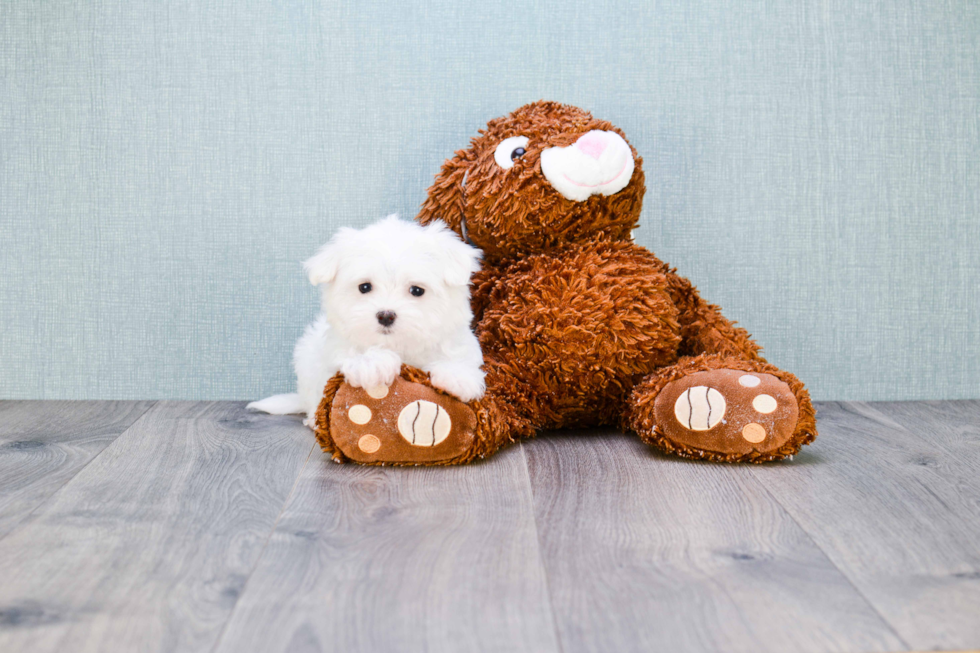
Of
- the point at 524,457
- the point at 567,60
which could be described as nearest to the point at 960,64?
the point at 567,60

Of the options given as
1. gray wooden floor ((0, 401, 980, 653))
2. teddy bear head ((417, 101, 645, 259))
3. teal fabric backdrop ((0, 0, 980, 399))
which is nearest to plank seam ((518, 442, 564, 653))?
gray wooden floor ((0, 401, 980, 653))

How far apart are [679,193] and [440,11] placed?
62 cm

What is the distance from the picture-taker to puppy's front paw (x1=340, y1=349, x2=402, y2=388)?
45.9 inches

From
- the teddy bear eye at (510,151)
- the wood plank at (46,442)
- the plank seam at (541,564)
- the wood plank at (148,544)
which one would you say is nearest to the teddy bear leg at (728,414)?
the plank seam at (541,564)

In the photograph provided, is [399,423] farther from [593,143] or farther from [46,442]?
Result: [46,442]

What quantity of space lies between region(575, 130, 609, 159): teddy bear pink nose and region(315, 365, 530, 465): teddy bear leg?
45 cm

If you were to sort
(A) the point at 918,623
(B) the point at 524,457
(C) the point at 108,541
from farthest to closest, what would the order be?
(B) the point at 524,457, (C) the point at 108,541, (A) the point at 918,623

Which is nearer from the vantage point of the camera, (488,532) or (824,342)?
(488,532)

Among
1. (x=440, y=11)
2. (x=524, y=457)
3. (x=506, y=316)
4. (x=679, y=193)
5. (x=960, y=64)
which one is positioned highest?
(x=440, y=11)

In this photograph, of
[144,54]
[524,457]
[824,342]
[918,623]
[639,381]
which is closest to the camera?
[918,623]

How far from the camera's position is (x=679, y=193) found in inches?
67.1

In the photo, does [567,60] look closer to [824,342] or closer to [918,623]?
[824,342]

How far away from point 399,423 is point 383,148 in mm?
713

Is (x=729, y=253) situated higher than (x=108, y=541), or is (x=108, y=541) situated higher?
(x=729, y=253)
